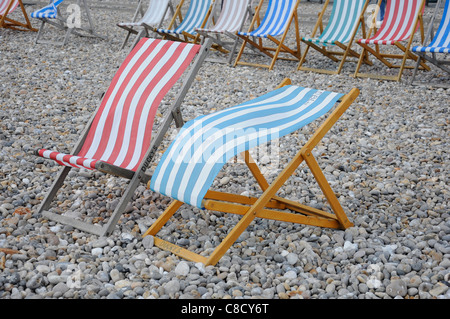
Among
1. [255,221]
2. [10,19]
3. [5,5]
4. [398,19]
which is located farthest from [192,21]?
[255,221]

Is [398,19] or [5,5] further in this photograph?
[5,5]

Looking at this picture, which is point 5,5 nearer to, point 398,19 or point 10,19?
point 10,19

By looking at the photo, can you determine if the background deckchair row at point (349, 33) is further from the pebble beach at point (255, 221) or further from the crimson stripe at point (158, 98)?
the crimson stripe at point (158, 98)

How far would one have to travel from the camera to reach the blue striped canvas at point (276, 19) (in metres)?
5.77

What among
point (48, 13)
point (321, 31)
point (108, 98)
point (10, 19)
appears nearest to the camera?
point (108, 98)

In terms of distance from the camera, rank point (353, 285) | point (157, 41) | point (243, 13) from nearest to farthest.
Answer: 1. point (353, 285)
2. point (157, 41)
3. point (243, 13)

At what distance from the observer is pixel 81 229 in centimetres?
245

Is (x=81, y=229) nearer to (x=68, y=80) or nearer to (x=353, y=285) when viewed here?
(x=353, y=285)

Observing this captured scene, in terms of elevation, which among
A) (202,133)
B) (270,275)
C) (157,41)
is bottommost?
(270,275)

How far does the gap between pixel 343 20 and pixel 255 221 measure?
3909 mm

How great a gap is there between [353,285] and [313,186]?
40.9 inches

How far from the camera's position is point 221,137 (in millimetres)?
2207

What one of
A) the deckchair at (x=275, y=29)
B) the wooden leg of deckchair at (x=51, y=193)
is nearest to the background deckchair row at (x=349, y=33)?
the deckchair at (x=275, y=29)

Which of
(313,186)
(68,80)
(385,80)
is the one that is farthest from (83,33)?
(313,186)
